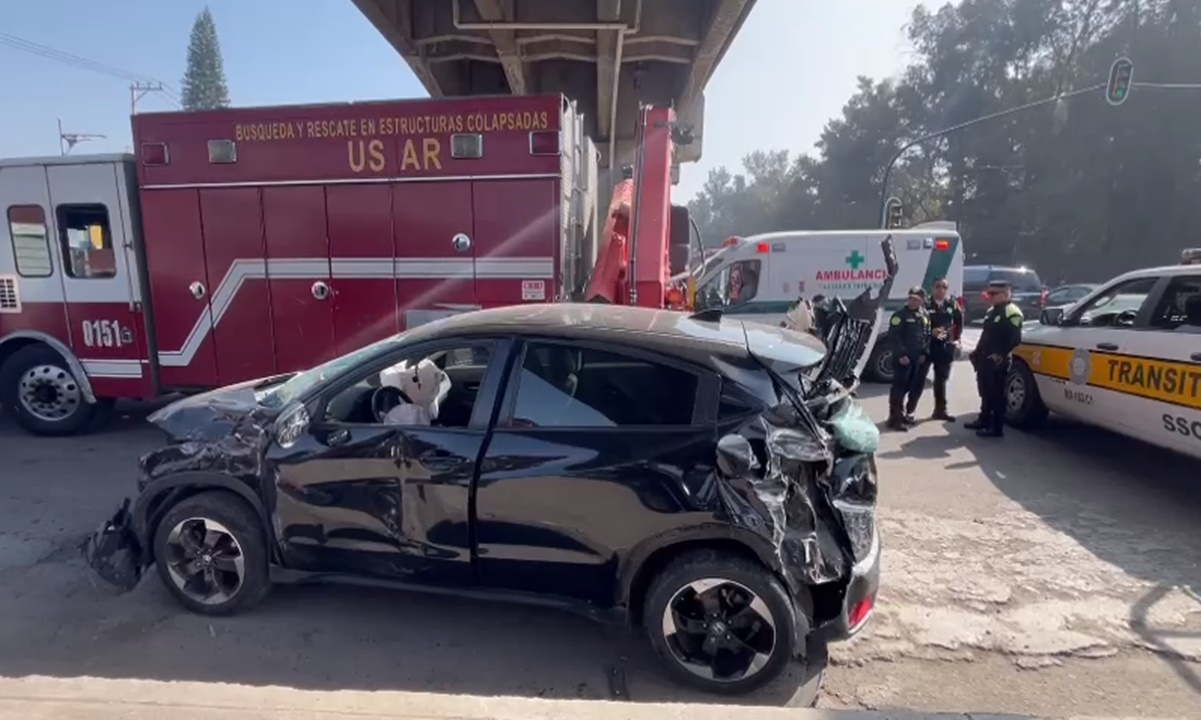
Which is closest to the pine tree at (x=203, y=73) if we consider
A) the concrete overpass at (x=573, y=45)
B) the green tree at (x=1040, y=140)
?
the green tree at (x=1040, y=140)

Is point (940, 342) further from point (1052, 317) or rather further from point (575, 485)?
point (575, 485)

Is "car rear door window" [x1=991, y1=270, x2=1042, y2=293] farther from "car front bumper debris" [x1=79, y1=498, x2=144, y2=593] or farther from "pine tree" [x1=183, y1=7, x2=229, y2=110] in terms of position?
"pine tree" [x1=183, y1=7, x2=229, y2=110]

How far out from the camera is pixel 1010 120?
39688 mm

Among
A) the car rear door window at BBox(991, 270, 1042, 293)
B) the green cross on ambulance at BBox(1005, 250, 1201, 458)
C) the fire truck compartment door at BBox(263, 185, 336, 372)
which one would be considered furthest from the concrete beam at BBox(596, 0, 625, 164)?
the car rear door window at BBox(991, 270, 1042, 293)

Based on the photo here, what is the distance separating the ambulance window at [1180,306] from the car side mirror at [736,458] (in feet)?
16.0

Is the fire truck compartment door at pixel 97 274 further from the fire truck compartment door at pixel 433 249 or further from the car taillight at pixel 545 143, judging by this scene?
the car taillight at pixel 545 143

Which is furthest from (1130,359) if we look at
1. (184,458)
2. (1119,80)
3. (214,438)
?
(1119,80)

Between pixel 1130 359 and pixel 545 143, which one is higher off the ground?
pixel 545 143

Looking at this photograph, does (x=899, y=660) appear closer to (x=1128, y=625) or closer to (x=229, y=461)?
(x=1128, y=625)

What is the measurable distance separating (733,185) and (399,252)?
462 ft

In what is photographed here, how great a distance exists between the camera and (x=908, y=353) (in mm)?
7711

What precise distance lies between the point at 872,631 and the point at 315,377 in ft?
10.9

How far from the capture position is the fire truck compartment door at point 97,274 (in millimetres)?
6750

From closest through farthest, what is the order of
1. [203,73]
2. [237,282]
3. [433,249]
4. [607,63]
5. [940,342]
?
[433,249] < [237,282] < [940,342] < [607,63] < [203,73]
